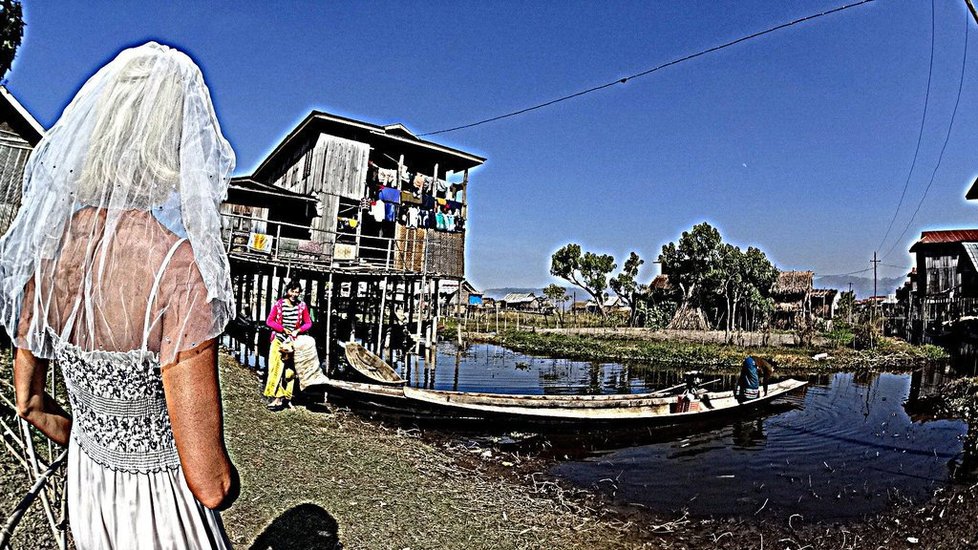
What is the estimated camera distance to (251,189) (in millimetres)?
19906

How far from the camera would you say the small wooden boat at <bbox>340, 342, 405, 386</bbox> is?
14.0m

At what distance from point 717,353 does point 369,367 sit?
20994 millimetres

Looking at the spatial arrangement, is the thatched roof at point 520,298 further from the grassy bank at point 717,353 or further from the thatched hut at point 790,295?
the grassy bank at point 717,353

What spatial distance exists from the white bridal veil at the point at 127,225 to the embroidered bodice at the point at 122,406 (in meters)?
0.04

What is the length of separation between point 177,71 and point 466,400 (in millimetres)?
10762

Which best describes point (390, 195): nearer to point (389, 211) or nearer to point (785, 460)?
point (389, 211)

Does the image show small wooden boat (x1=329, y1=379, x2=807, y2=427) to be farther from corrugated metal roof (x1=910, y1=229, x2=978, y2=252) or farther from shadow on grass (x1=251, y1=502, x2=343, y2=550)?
corrugated metal roof (x1=910, y1=229, x2=978, y2=252)

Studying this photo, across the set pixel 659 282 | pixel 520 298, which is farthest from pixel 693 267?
pixel 520 298

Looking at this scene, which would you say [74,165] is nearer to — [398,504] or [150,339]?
[150,339]

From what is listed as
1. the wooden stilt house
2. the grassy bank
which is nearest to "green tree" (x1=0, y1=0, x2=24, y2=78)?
the wooden stilt house

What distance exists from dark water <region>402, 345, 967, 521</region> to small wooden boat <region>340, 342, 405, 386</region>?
14.9ft

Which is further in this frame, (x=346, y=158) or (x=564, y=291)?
(x=564, y=291)

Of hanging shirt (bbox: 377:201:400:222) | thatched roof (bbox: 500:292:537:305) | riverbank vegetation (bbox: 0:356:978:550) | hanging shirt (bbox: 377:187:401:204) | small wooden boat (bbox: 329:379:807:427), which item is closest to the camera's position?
riverbank vegetation (bbox: 0:356:978:550)

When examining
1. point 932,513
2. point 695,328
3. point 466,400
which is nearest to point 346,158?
point 466,400
